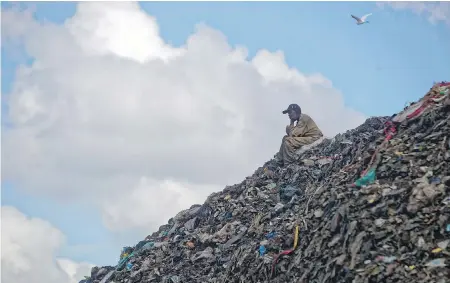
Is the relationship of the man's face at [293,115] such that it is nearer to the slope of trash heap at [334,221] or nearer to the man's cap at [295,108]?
the man's cap at [295,108]

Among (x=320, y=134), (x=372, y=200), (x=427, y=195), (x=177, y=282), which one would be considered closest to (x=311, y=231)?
(x=372, y=200)

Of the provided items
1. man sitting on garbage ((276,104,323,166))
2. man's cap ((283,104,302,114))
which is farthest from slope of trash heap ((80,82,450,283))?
man's cap ((283,104,302,114))

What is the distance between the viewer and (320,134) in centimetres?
1894

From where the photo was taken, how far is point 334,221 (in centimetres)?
1067

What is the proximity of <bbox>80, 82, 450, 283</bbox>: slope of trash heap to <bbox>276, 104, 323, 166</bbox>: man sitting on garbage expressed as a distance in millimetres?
398

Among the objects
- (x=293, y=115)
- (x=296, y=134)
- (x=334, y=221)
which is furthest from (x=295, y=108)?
(x=334, y=221)

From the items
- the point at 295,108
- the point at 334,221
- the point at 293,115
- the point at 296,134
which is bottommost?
the point at 334,221

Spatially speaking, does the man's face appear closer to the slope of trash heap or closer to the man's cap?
the man's cap

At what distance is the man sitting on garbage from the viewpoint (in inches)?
725

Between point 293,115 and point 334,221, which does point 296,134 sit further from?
point 334,221

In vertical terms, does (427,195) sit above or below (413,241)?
above

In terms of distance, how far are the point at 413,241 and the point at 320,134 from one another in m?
9.76

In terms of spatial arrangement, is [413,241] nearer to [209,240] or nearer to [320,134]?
[209,240]

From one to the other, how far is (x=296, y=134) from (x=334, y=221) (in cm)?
818
